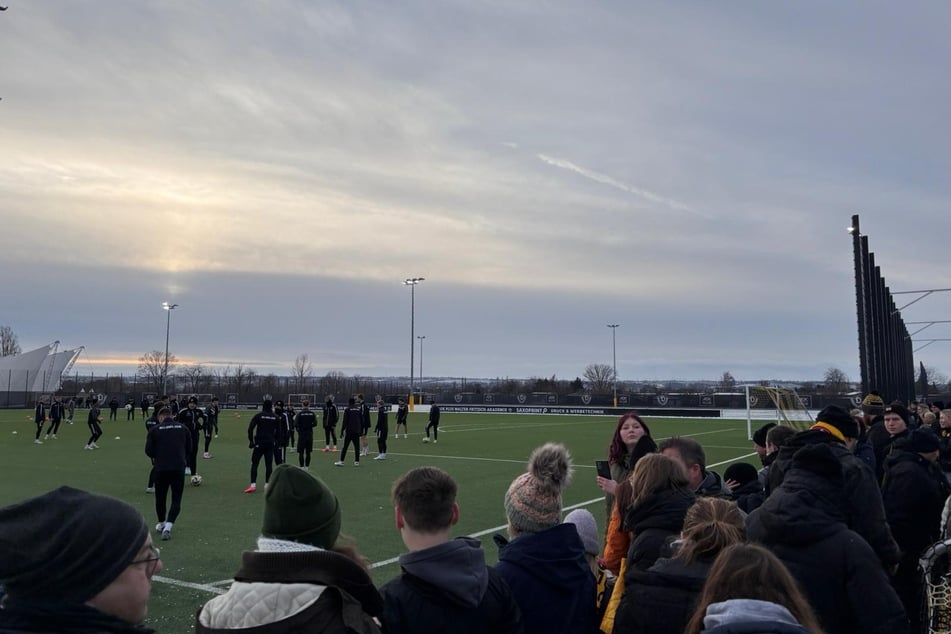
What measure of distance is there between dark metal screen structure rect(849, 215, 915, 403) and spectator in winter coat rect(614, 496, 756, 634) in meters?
17.7

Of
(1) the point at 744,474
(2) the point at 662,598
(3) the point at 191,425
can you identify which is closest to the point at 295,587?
(2) the point at 662,598

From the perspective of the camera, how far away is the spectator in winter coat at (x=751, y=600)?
1.80 metres

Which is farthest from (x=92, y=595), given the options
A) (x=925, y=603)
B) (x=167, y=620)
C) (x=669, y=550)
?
(x=167, y=620)

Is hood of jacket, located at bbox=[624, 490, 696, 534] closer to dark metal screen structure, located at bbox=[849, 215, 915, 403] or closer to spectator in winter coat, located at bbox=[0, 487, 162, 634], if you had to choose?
spectator in winter coat, located at bbox=[0, 487, 162, 634]

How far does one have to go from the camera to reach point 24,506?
166 cm

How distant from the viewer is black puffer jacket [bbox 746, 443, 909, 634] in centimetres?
316

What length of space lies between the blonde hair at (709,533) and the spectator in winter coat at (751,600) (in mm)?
654

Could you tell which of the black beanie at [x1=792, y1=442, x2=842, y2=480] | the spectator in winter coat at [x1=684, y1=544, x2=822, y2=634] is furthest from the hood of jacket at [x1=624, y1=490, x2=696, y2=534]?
the spectator in winter coat at [x1=684, y1=544, x2=822, y2=634]

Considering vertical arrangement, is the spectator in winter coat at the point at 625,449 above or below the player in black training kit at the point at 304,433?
above

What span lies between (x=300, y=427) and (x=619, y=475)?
1296 cm

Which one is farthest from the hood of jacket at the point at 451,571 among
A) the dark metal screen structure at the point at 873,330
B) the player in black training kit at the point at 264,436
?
the dark metal screen structure at the point at 873,330

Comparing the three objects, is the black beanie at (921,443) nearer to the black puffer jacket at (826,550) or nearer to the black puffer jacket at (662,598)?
the black puffer jacket at (826,550)

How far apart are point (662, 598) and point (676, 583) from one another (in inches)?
3.3

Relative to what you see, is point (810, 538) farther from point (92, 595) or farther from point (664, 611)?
point (92, 595)
